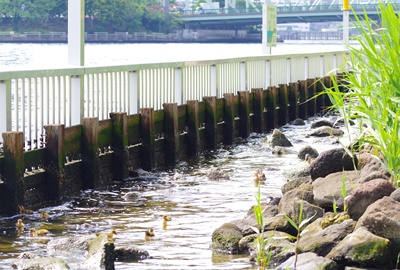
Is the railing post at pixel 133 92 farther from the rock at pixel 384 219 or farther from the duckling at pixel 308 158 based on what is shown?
the rock at pixel 384 219

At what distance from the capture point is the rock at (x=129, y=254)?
9.98 metres

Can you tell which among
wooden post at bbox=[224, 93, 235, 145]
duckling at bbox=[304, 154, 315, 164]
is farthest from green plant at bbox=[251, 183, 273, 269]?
wooden post at bbox=[224, 93, 235, 145]

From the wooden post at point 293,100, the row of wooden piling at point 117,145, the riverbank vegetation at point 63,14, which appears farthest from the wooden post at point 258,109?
the riverbank vegetation at point 63,14

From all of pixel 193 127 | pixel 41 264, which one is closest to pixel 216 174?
pixel 193 127

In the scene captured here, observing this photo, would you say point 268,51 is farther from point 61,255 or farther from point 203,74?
point 61,255

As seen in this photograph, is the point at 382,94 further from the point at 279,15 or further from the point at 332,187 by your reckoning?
the point at 279,15

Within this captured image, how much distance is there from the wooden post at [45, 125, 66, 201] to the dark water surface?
0.24m

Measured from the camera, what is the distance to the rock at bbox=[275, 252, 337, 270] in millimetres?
8852

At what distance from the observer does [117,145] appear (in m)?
15.7

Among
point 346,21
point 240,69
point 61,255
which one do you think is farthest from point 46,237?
point 346,21

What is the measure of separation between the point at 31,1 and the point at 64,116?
1470 cm

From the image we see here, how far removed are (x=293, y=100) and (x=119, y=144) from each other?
13129mm

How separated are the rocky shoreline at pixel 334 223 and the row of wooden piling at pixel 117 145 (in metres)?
1.13

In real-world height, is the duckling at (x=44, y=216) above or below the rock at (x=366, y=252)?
below
